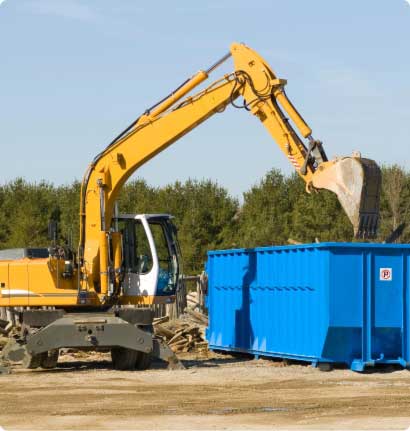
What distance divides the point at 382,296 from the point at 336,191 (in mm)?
2346

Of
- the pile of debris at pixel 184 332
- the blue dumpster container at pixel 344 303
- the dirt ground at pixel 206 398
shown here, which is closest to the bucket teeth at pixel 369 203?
the blue dumpster container at pixel 344 303

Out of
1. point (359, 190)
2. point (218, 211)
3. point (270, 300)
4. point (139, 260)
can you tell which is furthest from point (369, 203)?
point (218, 211)

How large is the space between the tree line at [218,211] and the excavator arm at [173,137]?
26.7m

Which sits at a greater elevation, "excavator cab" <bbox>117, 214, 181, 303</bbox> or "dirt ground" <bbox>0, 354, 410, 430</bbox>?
"excavator cab" <bbox>117, 214, 181, 303</bbox>

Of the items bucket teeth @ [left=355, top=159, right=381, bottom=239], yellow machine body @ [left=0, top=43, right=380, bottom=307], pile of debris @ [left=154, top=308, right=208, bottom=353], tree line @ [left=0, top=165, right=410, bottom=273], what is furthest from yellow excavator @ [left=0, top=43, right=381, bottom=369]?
tree line @ [left=0, top=165, right=410, bottom=273]

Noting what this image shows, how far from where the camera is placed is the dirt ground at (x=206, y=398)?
13633 millimetres

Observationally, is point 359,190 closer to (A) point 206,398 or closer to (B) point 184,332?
(A) point 206,398

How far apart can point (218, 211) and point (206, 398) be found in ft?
130

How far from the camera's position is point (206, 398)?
52.9 ft

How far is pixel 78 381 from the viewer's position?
18.8 m

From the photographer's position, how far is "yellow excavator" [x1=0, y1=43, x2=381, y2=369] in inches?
800

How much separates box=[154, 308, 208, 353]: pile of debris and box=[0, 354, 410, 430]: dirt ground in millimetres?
3445

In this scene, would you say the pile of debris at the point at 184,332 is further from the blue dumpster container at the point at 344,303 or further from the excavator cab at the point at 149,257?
the blue dumpster container at the point at 344,303

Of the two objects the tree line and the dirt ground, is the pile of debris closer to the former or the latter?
the dirt ground
